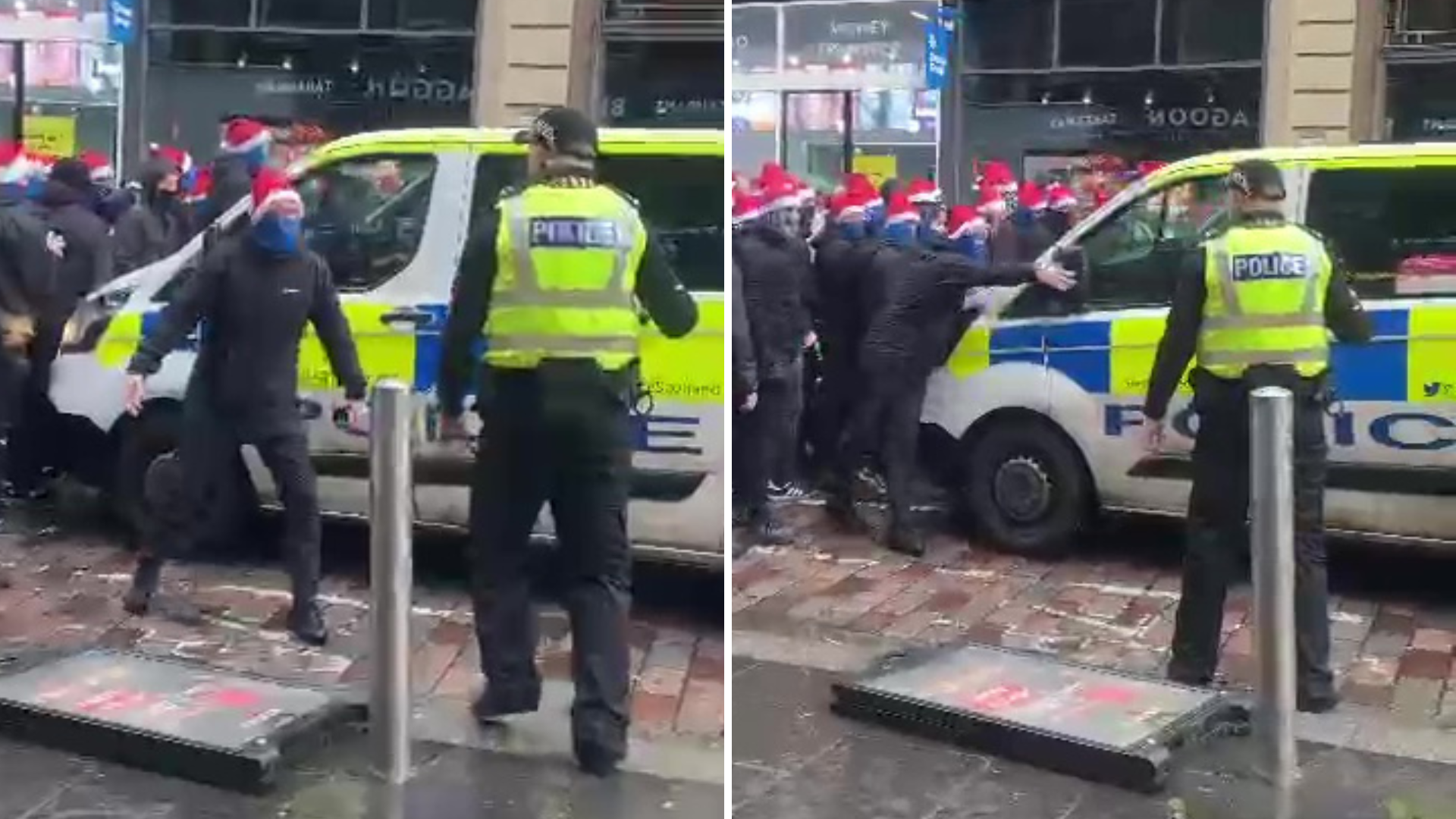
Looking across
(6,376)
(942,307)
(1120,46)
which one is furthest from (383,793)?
(1120,46)

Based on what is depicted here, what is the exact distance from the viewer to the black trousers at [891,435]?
4.98 m

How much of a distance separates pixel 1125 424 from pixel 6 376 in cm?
275

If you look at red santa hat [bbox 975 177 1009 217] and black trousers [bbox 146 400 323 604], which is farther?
black trousers [bbox 146 400 323 604]

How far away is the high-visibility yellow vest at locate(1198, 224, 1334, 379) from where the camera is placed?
471 cm

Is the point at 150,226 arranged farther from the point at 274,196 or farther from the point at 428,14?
the point at 428,14

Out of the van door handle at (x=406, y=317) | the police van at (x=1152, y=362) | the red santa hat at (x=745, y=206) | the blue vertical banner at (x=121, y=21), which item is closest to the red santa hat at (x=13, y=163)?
the blue vertical banner at (x=121, y=21)

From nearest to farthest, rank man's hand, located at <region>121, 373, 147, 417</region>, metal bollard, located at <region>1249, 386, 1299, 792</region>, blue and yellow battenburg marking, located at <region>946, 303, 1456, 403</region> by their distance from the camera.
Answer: metal bollard, located at <region>1249, 386, 1299, 792</region>, blue and yellow battenburg marking, located at <region>946, 303, 1456, 403</region>, man's hand, located at <region>121, 373, 147, 417</region>

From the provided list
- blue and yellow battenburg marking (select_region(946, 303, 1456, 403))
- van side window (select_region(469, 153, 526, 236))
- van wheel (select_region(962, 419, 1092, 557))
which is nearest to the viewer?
van side window (select_region(469, 153, 526, 236))

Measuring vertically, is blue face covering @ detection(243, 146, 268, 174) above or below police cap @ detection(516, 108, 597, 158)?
below

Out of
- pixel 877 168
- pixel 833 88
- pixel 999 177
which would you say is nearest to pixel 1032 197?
pixel 999 177

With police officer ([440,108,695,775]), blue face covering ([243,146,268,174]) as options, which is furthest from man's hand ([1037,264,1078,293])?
blue face covering ([243,146,268,174])

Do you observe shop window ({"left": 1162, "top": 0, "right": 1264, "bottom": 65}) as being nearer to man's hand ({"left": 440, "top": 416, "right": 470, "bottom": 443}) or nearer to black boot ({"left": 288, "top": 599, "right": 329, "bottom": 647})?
man's hand ({"left": 440, "top": 416, "right": 470, "bottom": 443})

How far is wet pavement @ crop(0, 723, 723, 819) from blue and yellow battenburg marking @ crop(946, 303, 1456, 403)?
1.48 metres

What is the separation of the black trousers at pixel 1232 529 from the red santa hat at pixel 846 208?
870mm
